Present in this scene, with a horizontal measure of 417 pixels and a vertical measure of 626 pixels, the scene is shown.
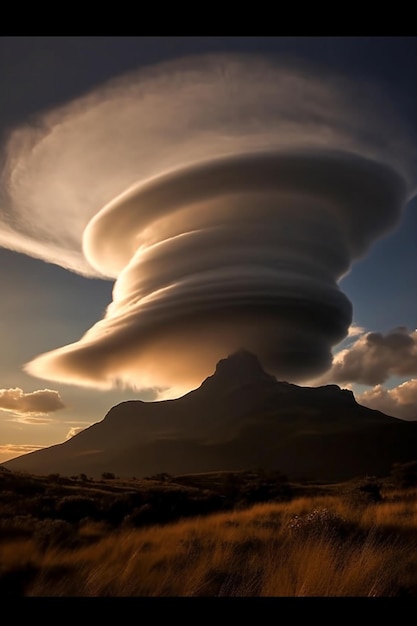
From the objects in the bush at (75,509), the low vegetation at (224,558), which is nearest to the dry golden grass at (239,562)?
the low vegetation at (224,558)

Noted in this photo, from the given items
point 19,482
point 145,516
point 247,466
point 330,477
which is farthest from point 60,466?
point 145,516

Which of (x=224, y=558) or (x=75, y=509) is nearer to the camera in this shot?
(x=224, y=558)

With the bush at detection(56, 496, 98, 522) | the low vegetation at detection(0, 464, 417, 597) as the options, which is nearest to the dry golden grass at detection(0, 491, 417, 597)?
the low vegetation at detection(0, 464, 417, 597)

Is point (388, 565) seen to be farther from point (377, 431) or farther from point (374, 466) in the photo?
point (377, 431)

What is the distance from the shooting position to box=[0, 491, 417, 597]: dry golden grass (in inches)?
264

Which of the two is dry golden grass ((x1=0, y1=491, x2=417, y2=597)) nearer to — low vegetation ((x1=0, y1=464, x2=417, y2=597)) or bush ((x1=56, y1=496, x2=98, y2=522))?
low vegetation ((x1=0, y1=464, x2=417, y2=597))

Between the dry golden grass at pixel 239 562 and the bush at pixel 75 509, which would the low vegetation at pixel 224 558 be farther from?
the bush at pixel 75 509

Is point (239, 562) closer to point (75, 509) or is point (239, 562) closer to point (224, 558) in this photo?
point (224, 558)

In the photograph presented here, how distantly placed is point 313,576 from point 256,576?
959mm

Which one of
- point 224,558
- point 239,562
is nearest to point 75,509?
point 224,558

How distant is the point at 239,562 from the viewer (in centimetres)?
831

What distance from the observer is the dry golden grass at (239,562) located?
22.0ft
